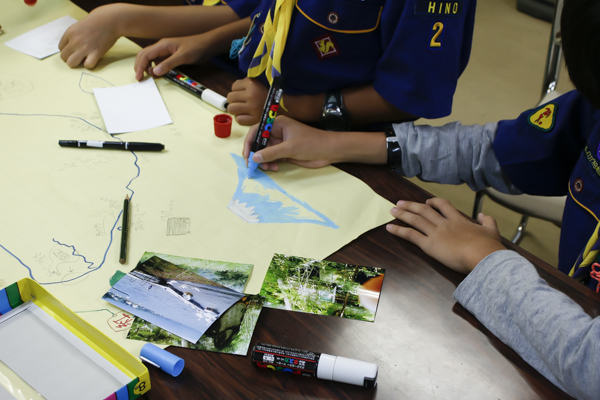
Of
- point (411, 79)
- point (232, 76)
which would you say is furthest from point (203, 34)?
point (411, 79)

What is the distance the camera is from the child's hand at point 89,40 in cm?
101

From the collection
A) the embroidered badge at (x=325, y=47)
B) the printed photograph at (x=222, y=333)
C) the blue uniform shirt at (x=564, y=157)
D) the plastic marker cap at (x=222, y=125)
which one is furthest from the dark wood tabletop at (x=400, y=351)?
the embroidered badge at (x=325, y=47)

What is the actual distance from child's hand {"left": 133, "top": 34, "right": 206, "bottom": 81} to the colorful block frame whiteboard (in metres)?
0.56

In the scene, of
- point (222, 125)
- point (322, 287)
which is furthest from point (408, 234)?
point (222, 125)

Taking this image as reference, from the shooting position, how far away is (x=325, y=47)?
91cm

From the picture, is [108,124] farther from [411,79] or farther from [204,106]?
[411,79]

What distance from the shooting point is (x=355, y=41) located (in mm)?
899

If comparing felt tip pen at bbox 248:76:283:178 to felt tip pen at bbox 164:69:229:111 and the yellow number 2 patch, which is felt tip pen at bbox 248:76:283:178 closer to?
felt tip pen at bbox 164:69:229:111

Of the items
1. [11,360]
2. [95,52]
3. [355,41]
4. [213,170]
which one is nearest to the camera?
[11,360]

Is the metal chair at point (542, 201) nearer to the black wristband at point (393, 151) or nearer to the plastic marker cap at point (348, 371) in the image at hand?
the black wristband at point (393, 151)

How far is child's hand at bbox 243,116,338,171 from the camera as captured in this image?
79cm

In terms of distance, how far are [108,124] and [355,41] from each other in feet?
1.53

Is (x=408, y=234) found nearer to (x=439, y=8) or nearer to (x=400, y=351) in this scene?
(x=400, y=351)

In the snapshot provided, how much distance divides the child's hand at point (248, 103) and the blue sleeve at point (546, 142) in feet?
1.38
